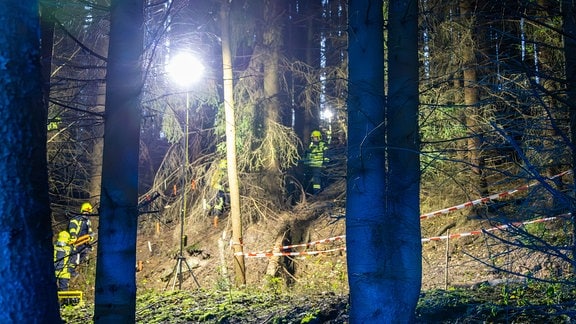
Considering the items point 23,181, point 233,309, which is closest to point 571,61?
point 23,181

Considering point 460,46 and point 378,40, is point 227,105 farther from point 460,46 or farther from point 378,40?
point 378,40

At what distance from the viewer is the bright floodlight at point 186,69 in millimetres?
9836

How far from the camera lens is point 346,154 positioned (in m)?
5.91

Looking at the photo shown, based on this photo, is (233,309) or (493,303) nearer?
(493,303)

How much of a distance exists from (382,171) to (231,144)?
8.55 metres

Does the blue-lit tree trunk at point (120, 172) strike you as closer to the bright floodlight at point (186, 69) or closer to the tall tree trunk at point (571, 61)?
the tall tree trunk at point (571, 61)

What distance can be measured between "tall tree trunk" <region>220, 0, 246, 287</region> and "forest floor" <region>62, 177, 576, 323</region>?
56 cm

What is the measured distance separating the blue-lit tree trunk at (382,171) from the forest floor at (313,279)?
0.43 metres

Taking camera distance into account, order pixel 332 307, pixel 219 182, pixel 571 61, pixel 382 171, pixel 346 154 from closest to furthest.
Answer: pixel 571 61 → pixel 382 171 → pixel 346 154 → pixel 332 307 → pixel 219 182

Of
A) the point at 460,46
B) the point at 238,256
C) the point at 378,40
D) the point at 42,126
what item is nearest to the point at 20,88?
the point at 42,126

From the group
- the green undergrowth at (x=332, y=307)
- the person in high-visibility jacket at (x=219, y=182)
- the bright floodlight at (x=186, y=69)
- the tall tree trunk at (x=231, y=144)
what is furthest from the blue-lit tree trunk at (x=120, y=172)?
the person in high-visibility jacket at (x=219, y=182)

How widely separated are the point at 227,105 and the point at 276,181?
159 inches

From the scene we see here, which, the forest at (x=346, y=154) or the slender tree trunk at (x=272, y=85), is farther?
the slender tree trunk at (x=272, y=85)

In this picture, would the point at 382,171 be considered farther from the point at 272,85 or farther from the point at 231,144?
the point at 272,85
